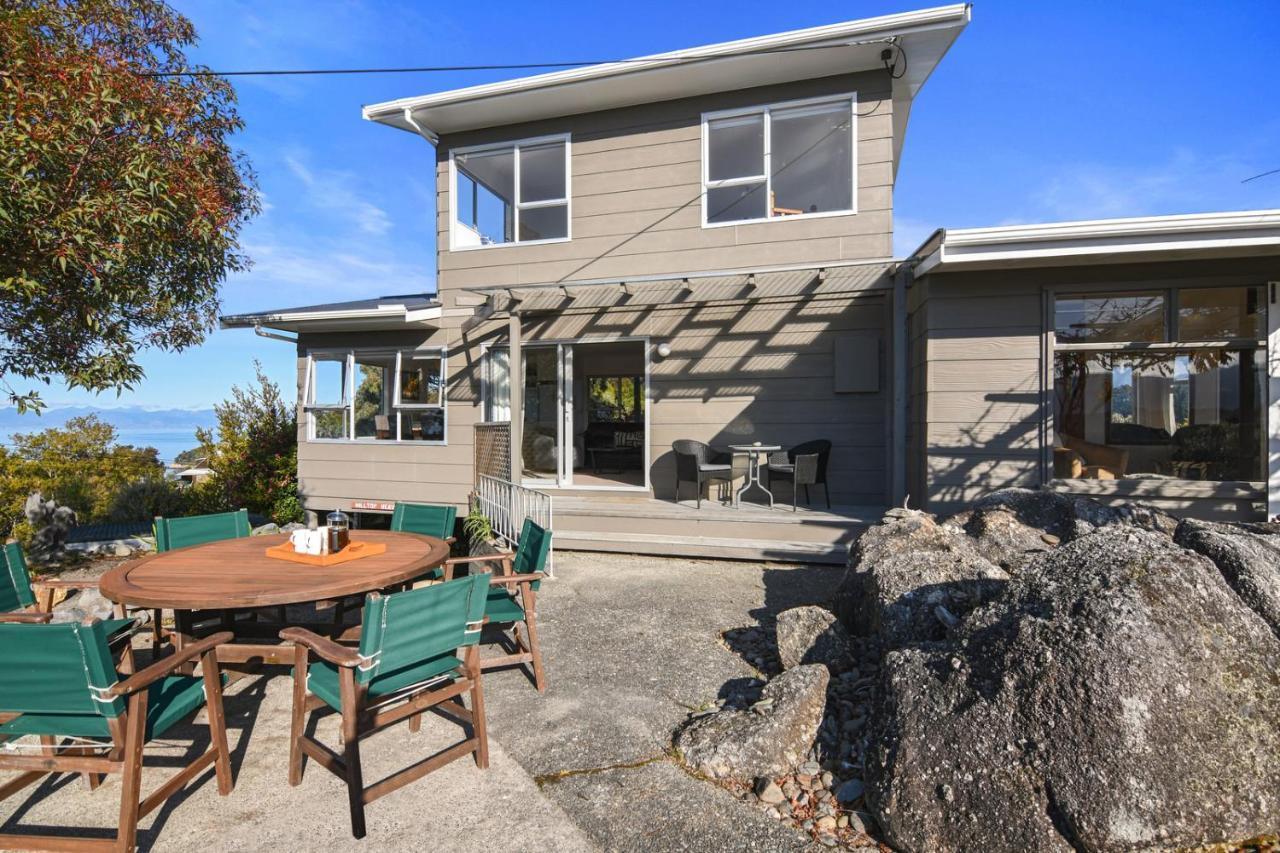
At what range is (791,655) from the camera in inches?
136

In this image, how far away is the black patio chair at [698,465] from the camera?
7145mm

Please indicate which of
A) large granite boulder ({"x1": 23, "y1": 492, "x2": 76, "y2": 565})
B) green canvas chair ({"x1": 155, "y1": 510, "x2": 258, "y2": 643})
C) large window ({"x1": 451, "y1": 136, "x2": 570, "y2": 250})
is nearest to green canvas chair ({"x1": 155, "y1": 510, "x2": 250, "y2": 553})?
green canvas chair ({"x1": 155, "y1": 510, "x2": 258, "y2": 643})

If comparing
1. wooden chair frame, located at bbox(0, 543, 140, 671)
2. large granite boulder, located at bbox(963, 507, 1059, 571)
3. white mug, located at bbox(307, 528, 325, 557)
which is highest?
white mug, located at bbox(307, 528, 325, 557)

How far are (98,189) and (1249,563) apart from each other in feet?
23.0

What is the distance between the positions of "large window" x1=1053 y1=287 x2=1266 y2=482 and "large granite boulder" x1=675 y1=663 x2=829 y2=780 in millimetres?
4402

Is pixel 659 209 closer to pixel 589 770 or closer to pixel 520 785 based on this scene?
pixel 589 770

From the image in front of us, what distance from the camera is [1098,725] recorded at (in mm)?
2014

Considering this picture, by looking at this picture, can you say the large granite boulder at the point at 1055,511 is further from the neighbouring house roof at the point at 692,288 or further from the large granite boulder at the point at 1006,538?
the neighbouring house roof at the point at 692,288

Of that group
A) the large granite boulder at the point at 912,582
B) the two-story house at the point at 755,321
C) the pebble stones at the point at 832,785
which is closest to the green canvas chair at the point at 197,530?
the two-story house at the point at 755,321

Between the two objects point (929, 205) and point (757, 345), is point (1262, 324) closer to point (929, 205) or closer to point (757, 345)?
point (757, 345)

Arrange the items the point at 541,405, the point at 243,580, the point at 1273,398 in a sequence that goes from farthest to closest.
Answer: the point at 541,405 → the point at 1273,398 → the point at 243,580

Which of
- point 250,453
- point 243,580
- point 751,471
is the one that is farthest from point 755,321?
point 250,453

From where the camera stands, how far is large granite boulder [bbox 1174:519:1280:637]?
2.39 meters

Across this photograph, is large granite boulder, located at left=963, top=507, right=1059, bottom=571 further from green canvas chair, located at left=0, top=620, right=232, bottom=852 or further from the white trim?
green canvas chair, located at left=0, top=620, right=232, bottom=852
